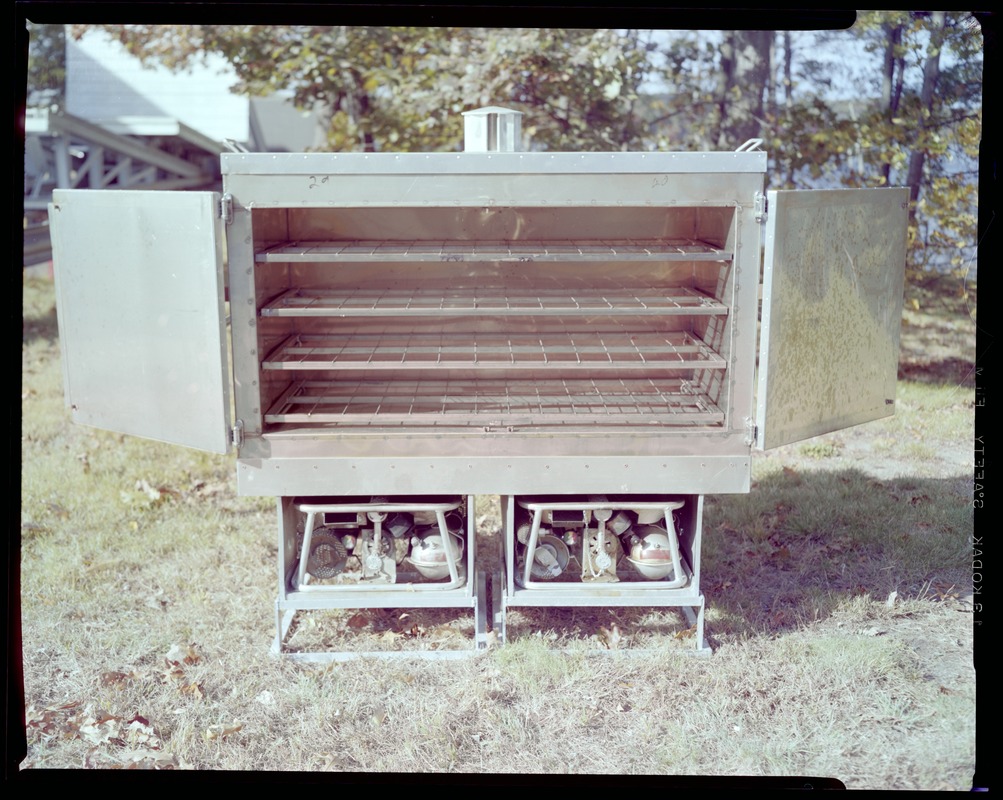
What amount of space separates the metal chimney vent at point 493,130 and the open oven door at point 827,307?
36.4 inches

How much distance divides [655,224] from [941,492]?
7.93ft

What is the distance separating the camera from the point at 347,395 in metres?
3.88

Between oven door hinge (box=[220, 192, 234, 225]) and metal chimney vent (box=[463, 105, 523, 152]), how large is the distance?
32.7 inches

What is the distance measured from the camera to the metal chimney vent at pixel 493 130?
3.26 metres

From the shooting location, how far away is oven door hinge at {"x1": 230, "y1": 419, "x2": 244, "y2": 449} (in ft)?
10.3

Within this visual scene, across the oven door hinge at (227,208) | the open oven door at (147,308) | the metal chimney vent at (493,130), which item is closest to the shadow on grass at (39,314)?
the open oven door at (147,308)

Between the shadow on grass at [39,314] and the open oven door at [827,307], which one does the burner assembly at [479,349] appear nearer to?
the open oven door at [827,307]

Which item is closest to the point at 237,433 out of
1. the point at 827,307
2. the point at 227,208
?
the point at 227,208

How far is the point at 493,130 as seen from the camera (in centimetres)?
329

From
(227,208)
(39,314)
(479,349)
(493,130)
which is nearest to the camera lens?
(227,208)

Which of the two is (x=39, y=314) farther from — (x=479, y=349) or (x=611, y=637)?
(x=611, y=637)

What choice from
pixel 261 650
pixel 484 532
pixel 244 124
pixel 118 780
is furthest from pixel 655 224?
pixel 244 124

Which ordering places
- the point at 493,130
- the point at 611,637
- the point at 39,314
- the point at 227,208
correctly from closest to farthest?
the point at 227,208, the point at 493,130, the point at 611,637, the point at 39,314

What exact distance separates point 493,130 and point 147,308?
4.37 ft
